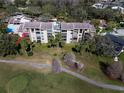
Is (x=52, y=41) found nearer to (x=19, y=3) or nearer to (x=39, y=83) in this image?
(x=39, y=83)

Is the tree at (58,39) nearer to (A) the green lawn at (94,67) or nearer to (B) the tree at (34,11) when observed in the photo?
(A) the green lawn at (94,67)

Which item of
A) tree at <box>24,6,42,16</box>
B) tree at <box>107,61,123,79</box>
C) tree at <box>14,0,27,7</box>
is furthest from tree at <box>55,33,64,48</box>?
tree at <box>14,0,27,7</box>

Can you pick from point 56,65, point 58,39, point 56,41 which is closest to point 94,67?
point 56,65

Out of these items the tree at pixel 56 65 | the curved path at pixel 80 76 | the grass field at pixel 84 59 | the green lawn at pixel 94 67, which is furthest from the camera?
the tree at pixel 56 65

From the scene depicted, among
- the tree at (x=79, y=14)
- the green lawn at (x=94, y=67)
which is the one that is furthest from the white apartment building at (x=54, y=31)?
the tree at (x=79, y=14)

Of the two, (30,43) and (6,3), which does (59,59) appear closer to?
(30,43)

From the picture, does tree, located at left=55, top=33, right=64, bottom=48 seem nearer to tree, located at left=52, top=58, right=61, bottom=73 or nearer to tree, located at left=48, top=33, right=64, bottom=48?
tree, located at left=48, top=33, right=64, bottom=48

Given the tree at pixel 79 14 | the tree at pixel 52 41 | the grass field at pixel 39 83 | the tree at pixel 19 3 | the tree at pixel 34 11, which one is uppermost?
the tree at pixel 19 3
